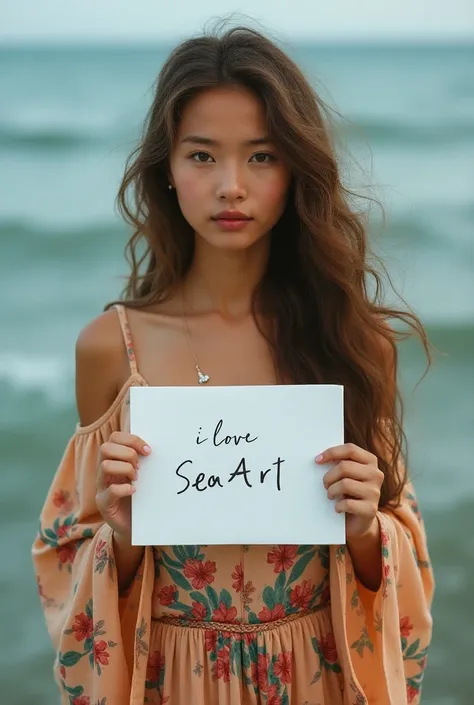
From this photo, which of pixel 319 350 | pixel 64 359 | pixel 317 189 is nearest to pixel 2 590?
pixel 64 359

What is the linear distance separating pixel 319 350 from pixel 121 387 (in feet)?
0.88

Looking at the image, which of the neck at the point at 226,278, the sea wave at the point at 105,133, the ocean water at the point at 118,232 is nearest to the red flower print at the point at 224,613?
the neck at the point at 226,278

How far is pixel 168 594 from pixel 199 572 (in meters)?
0.05

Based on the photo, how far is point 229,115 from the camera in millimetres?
979

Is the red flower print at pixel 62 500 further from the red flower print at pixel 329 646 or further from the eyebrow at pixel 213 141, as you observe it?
the eyebrow at pixel 213 141

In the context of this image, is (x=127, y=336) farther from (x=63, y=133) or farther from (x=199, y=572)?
(x=63, y=133)

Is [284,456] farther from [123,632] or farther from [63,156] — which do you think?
[63,156]

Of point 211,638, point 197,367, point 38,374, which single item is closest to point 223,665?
point 211,638

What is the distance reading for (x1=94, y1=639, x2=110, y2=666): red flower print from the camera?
971 mm

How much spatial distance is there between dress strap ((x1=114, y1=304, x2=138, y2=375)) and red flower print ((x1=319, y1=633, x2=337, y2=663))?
41 centimetres

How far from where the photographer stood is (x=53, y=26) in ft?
7.17

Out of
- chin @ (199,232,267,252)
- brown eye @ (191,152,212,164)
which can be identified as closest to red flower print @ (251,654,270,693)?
chin @ (199,232,267,252)

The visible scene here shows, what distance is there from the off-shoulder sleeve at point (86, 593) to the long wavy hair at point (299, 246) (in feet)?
0.86

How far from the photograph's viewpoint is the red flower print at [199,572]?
3.27 feet
